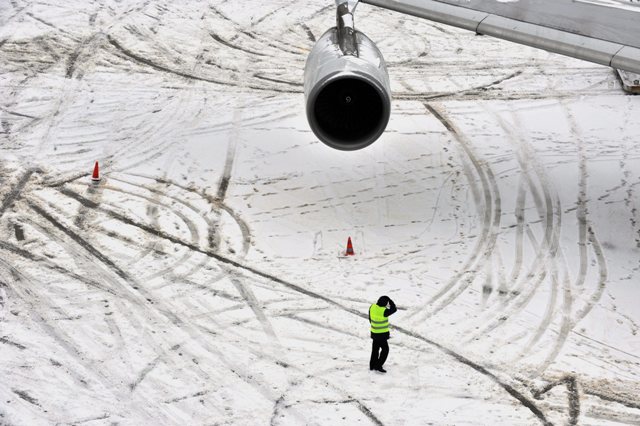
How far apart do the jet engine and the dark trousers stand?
11.8 ft

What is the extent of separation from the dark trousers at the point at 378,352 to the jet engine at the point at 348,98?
359 centimetres

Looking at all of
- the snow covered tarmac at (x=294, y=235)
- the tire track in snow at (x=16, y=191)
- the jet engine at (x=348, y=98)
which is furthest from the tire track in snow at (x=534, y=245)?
the tire track in snow at (x=16, y=191)

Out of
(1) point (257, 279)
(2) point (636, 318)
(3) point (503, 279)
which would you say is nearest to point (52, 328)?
(1) point (257, 279)

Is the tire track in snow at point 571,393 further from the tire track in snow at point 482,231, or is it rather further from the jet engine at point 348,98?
the jet engine at point 348,98

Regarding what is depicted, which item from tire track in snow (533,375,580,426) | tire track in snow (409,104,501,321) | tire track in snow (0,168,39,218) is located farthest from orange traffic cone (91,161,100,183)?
tire track in snow (533,375,580,426)

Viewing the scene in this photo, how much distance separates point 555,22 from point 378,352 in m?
6.01

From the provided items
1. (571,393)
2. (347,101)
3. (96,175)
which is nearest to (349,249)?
(347,101)

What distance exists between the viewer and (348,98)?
1505 centimetres

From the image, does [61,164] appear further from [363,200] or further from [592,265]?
[592,265]

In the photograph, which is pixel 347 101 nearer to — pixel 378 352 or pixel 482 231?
pixel 482 231

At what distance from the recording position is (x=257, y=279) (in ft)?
48.1

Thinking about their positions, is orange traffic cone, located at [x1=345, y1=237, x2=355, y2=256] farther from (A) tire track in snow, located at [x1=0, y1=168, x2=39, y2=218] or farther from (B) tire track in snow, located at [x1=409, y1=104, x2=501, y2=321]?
(A) tire track in snow, located at [x1=0, y1=168, x2=39, y2=218]

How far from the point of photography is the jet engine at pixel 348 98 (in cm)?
1470

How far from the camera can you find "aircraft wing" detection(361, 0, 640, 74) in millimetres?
14336
